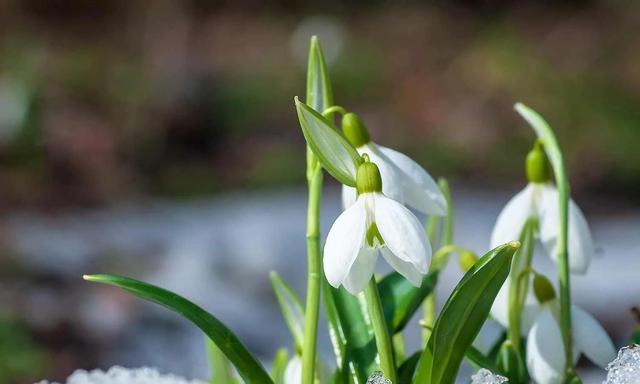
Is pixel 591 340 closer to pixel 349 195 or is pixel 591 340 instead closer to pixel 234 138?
→ pixel 349 195

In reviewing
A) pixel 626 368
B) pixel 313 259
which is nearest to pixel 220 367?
pixel 313 259

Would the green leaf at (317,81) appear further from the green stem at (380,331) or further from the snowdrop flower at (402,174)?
the green stem at (380,331)

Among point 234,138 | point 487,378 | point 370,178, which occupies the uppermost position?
point 234,138

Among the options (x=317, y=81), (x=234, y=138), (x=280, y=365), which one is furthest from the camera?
(x=234, y=138)

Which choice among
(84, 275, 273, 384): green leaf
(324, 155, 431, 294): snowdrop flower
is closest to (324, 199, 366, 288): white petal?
(324, 155, 431, 294): snowdrop flower

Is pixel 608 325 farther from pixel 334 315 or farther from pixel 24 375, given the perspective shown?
pixel 334 315

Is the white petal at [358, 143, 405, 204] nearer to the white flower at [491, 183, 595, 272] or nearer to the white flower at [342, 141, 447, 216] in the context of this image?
the white flower at [342, 141, 447, 216]
